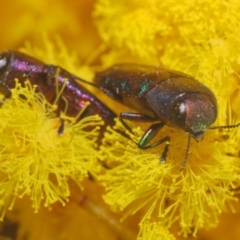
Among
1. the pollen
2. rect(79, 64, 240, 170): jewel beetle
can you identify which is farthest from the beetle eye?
the pollen

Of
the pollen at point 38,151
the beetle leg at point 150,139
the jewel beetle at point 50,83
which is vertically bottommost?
the pollen at point 38,151

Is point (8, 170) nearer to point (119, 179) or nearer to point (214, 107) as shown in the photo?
point (119, 179)

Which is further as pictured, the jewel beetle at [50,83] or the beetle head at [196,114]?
the jewel beetle at [50,83]

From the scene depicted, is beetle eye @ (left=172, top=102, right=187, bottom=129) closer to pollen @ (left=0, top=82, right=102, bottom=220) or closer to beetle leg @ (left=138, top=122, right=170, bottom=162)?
beetle leg @ (left=138, top=122, right=170, bottom=162)

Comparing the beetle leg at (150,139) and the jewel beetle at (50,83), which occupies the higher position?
the jewel beetle at (50,83)

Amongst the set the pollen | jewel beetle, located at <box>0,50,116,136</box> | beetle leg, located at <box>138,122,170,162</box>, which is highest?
jewel beetle, located at <box>0,50,116,136</box>

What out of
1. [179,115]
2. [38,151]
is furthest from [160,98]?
[38,151]

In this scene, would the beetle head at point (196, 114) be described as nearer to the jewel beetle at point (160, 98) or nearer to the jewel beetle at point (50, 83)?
the jewel beetle at point (160, 98)

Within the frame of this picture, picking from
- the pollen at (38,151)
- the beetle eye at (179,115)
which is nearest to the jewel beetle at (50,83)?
the pollen at (38,151)
